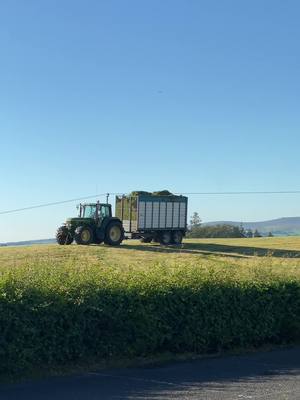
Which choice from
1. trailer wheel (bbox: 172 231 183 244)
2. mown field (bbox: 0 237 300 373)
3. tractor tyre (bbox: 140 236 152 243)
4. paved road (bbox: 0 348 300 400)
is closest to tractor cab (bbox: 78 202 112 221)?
tractor tyre (bbox: 140 236 152 243)

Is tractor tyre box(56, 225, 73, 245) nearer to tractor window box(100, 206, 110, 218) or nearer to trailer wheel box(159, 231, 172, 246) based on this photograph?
tractor window box(100, 206, 110, 218)

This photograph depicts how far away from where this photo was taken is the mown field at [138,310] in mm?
7801

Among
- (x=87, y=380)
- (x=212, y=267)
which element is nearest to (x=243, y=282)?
(x=212, y=267)

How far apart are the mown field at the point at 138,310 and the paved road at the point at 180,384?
43cm

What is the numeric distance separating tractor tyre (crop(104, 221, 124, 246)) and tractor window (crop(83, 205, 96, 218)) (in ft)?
4.57

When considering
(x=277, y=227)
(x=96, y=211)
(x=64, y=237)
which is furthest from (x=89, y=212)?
(x=277, y=227)

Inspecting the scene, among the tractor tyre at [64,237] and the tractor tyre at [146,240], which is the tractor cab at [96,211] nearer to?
the tractor tyre at [64,237]

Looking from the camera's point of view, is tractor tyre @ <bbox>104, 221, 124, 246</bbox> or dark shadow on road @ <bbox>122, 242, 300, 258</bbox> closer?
dark shadow on road @ <bbox>122, 242, 300, 258</bbox>

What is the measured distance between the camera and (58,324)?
8.00m

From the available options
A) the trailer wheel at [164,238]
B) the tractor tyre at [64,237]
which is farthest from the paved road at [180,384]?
the trailer wheel at [164,238]

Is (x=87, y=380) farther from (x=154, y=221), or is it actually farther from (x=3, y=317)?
(x=154, y=221)

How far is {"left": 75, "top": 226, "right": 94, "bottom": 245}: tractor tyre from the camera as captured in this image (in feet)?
101

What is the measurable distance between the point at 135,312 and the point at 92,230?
23.2 meters

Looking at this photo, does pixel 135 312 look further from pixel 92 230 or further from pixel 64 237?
pixel 64 237
